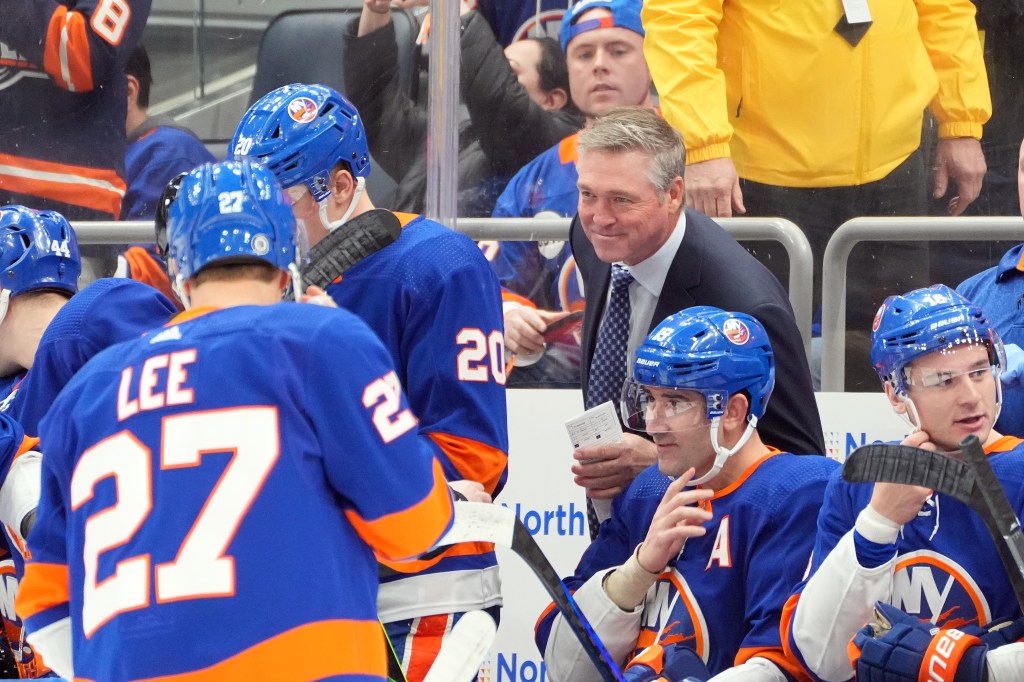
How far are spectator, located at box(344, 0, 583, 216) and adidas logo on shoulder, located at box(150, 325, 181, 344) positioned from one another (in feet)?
8.20

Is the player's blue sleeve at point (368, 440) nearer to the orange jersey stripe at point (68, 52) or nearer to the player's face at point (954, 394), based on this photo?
the player's face at point (954, 394)

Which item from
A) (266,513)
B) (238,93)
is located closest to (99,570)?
(266,513)

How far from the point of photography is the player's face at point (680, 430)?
2.97 meters

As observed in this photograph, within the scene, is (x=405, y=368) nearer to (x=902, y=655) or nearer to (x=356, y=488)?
(x=356, y=488)

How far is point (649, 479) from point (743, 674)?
0.59 meters

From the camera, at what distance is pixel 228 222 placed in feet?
6.82

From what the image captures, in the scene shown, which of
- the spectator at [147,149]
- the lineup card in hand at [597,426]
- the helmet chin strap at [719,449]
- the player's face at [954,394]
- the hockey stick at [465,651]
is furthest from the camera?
the spectator at [147,149]

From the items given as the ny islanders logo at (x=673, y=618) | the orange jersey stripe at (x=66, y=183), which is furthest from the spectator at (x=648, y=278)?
the orange jersey stripe at (x=66, y=183)

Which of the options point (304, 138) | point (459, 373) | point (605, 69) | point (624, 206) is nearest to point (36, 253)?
point (304, 138)

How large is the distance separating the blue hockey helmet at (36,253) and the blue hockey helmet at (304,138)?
35.3 inches

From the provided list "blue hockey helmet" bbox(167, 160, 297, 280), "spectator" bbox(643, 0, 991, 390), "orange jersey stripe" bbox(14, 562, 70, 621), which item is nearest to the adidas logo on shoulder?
"blue hockey helmet" bbox(167, 160, 297, 280)

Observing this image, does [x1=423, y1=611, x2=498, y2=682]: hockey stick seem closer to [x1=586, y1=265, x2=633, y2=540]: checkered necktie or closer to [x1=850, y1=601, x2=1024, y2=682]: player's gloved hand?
[x1=850, y1=601, x2=1024, y2=682]: player's gloved hand

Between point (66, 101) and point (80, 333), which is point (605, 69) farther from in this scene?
point (80, 333)

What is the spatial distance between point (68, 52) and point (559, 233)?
1857 millimetres
